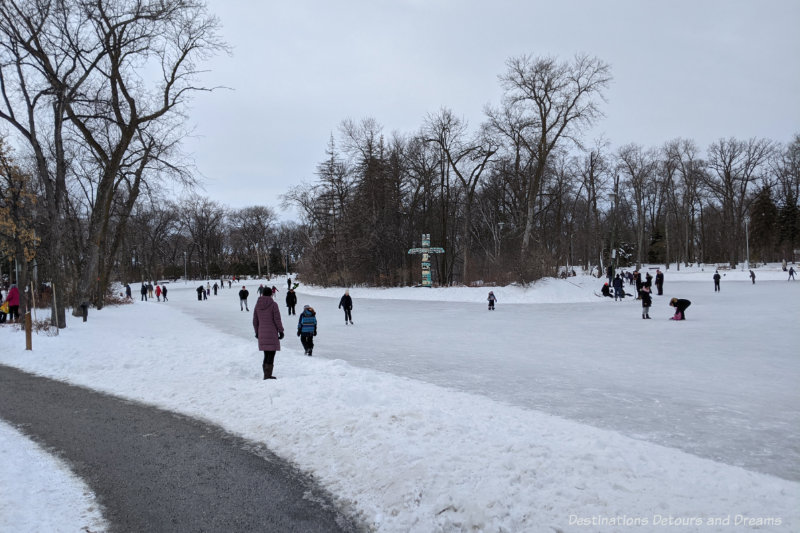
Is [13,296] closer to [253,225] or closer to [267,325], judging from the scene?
[267,325]

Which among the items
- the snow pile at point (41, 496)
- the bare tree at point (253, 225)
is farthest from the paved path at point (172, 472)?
the bare tree at point (253, 225)

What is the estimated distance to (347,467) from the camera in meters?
4.94

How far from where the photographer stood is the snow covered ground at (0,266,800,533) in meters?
3.82

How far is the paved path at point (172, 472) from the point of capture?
12.9 feet

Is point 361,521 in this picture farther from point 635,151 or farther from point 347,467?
point 635,151

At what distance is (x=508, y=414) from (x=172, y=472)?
3.88m

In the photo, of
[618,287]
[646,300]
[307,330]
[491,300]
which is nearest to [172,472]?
[307,330]

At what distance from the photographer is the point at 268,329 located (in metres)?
8.73

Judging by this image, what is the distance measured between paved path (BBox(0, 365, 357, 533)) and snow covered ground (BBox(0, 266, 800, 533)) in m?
0.33

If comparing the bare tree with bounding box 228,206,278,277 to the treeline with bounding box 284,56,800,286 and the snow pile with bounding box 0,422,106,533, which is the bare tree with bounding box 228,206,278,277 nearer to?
the treeline with bounding box 284,56,800,286

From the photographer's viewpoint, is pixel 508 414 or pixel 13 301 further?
pixel 13 301

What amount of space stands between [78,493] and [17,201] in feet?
71.0

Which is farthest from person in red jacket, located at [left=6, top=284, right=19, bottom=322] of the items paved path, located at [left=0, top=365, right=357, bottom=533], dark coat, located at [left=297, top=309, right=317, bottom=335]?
dark coat, located at [left=297, top=309, right=317, bottom=335]

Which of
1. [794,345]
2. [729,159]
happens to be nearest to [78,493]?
[794,345]
